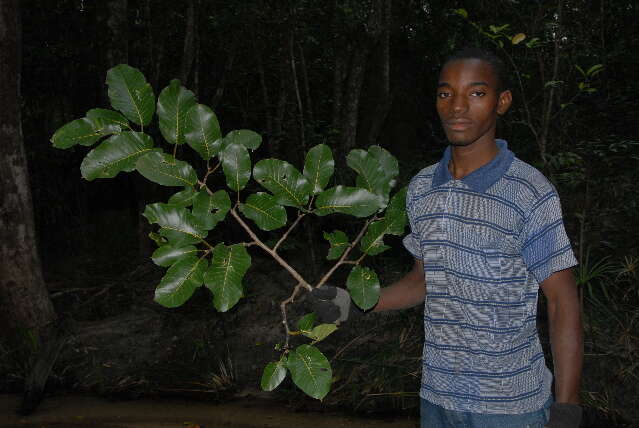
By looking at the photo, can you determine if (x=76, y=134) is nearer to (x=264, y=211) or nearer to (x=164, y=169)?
(x=164, y=169)

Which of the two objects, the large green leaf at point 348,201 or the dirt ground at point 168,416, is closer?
the large green leaf at point 348,201

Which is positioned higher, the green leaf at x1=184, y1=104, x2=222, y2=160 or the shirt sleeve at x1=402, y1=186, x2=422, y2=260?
the green leaf at x1=184, y1=104, x2=222, y2=160

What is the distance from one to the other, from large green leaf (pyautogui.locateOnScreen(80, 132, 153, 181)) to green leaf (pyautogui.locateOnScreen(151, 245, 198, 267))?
20 centimetres

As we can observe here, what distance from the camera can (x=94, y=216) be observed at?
830 centimetres

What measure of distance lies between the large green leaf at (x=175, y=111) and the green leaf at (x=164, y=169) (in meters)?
0.06

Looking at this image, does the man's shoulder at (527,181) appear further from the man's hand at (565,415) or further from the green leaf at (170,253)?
the green leaf at (170,253)

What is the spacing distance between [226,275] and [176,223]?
0.17 metres

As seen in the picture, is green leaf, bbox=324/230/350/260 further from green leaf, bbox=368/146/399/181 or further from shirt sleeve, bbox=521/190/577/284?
shirt sleeve, bbox=521/190/577/284

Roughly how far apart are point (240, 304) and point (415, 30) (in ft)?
14.6

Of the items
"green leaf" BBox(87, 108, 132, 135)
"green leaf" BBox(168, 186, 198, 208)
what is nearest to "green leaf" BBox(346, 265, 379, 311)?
"green leaf" BBox(168, 186, 198, 208)

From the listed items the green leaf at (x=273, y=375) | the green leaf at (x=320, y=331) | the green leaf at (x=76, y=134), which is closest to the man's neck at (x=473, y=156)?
the green leaf at (x=320, y=331)

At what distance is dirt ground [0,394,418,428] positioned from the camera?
13.2ft

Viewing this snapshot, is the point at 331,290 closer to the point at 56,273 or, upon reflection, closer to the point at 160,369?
the point at 160,369

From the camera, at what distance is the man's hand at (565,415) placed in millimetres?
1355
